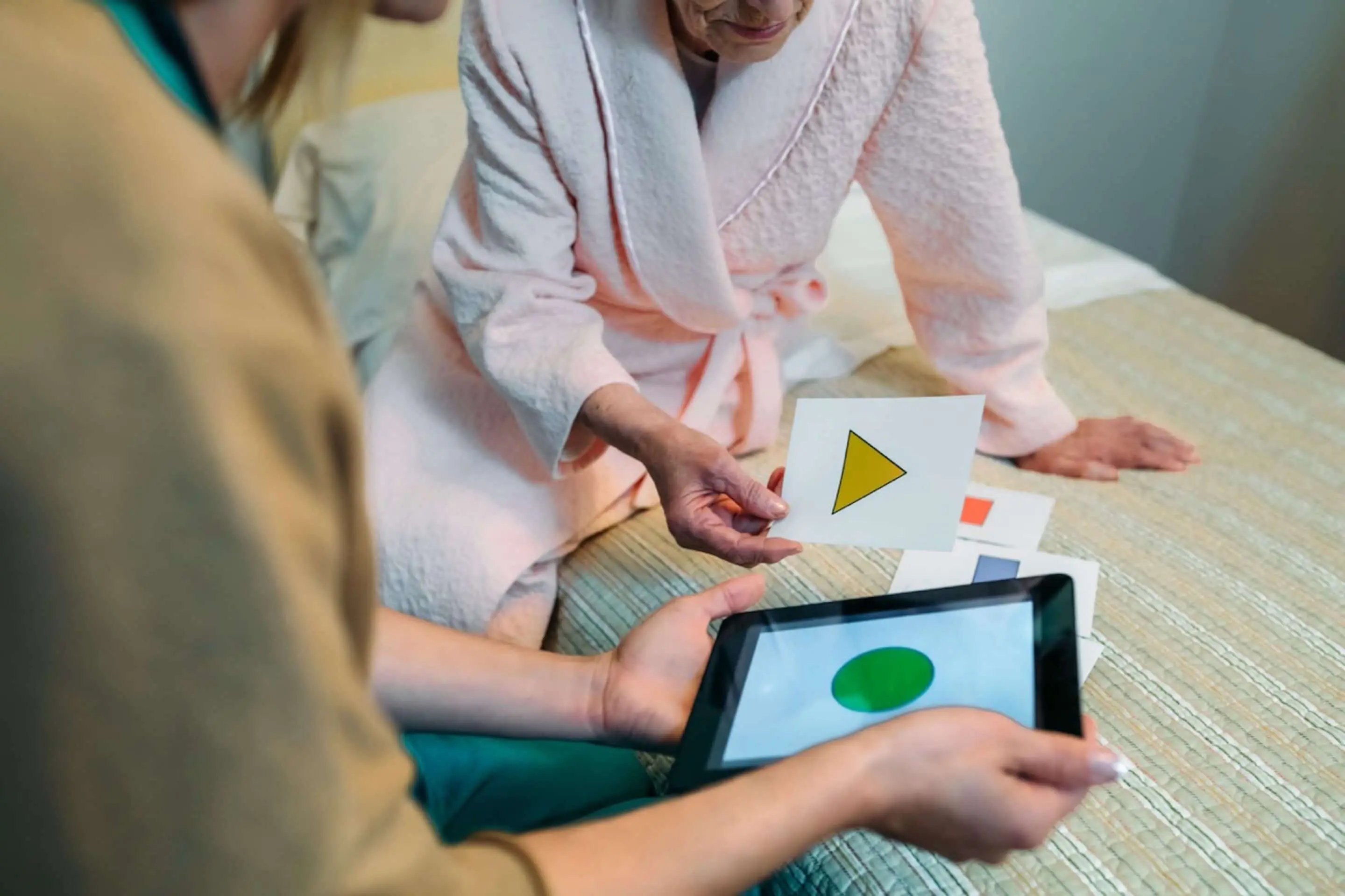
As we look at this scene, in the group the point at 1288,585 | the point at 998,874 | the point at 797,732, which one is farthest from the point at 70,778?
the point at 1288,585

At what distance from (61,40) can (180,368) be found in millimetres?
106

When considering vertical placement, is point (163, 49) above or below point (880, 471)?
above

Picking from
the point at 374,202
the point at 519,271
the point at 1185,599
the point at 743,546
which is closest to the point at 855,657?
the point at 743,546

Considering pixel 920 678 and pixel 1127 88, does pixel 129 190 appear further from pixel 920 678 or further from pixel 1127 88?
pixel 1127 88

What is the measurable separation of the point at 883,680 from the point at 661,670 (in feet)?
0.52

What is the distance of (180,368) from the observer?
0.94ft

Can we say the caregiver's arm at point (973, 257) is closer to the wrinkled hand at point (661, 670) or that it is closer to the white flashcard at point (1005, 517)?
the white flashcard at point (1005, 517)

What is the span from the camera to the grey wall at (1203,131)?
5.68ft

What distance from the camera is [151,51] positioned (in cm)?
35

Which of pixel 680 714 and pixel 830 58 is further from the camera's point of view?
pixel 830 58

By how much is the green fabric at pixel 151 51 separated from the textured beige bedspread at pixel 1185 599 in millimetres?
562

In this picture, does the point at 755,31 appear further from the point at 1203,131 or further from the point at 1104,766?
the point at 1203,131

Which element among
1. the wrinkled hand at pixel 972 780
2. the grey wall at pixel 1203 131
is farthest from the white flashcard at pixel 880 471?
the grey wall at pixel 1203 131

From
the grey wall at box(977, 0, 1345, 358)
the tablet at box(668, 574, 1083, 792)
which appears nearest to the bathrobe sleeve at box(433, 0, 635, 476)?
the tablet at box(668, 574, 1083, 792)
